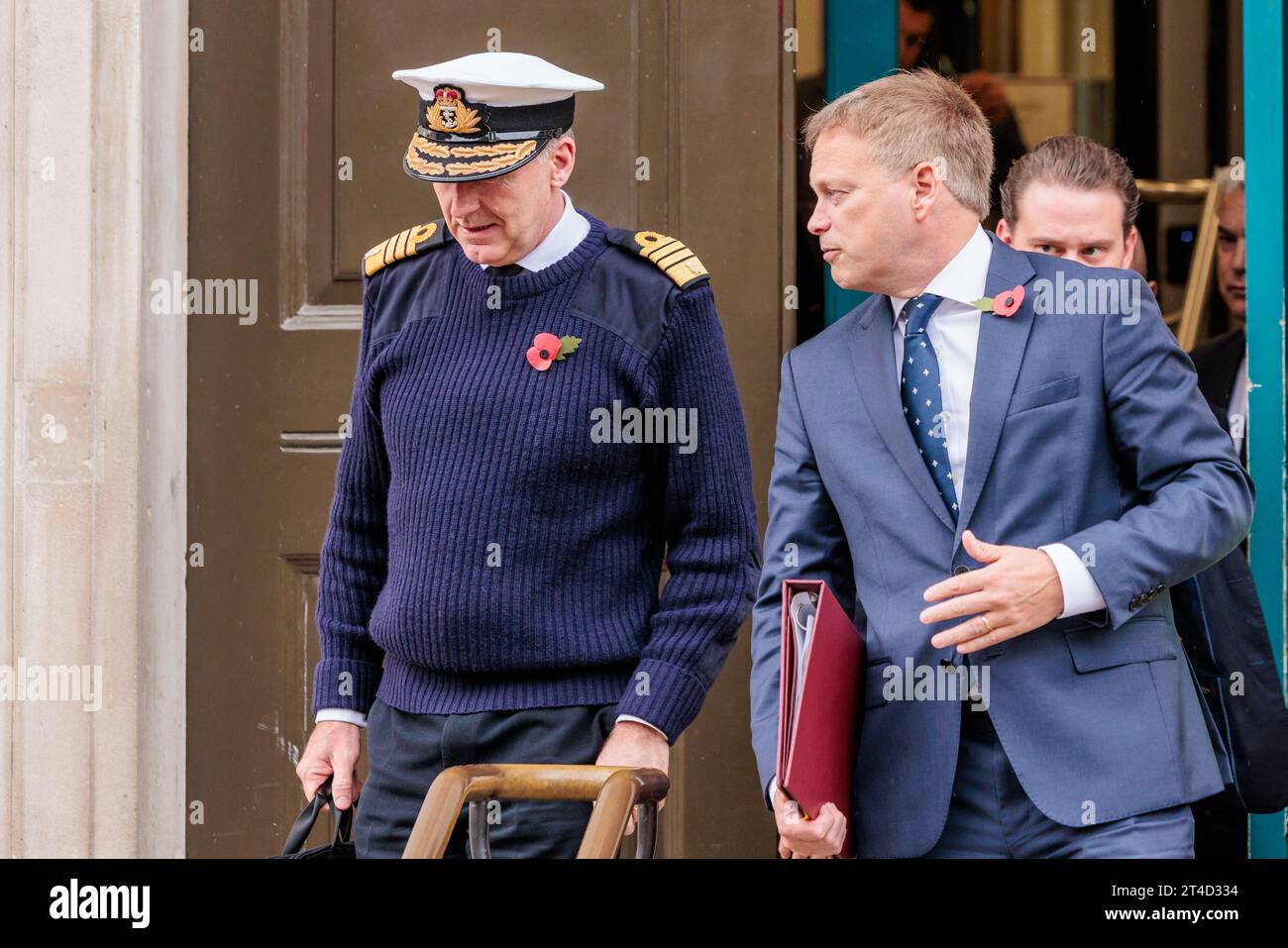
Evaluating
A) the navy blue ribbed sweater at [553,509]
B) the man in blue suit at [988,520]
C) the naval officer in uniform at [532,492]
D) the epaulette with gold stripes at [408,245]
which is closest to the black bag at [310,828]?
the naval officer in uniform at [532,492]

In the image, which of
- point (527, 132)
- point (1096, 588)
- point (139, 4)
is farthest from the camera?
point (139, 4)

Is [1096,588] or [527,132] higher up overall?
[527,132]

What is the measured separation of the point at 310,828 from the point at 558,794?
0.63 metres

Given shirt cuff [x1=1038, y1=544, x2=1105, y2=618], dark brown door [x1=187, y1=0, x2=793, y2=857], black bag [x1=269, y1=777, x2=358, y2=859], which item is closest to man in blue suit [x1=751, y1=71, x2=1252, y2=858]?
shirt cuff [x1=1038, y1=544, x2=1105, y2=618]

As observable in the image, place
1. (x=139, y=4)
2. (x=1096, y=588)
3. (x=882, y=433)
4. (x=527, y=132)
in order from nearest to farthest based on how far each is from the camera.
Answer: (x=1096, y=588)
(x=882, y=433)
(x=527, y=132)
(x=139, y=4)

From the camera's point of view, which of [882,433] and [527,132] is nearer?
[882,433]

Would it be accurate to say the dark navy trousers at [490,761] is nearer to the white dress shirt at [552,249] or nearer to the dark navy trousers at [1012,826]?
the white dress shirt at [552,249]

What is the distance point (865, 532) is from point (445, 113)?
3.29ft

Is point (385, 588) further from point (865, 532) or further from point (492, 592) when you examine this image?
point (865, 532)

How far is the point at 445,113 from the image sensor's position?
9.51ft

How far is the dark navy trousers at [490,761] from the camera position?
8.84 ft

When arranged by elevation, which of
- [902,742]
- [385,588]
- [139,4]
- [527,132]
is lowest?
[902,742]

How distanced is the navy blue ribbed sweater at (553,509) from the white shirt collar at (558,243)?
17 millimetres
